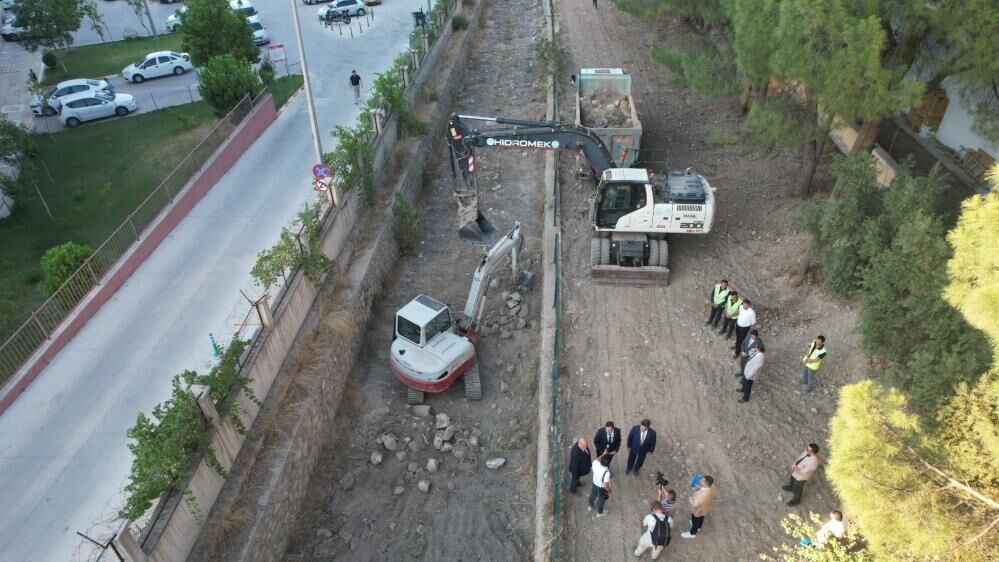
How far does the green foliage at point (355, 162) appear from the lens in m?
Answer: 15.8

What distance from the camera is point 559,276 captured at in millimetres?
15195

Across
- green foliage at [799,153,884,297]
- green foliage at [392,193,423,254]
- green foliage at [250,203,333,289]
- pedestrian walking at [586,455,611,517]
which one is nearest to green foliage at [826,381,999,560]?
pedestrian walking at [586,455,611,517]

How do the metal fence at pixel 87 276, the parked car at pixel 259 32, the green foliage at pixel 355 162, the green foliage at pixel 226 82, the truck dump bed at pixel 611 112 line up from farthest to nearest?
the parked car at pixel 259 32 → the green foliage at pixel 226 82 → the truck dump bed at pixel 611 112 → the green foliage at pixel 355 162 → the metal fence at pixel 87 276

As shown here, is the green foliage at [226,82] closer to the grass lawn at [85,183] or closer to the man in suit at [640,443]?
the grass lawn at [85,183]

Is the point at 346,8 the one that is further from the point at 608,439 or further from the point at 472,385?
the point at 608,439

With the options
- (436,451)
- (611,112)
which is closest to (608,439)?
(436,451)

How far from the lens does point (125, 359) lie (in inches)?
466

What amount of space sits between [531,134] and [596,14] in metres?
21.3

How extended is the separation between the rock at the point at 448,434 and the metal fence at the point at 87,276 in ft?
25.0

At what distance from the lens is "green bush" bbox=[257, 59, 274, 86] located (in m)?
22.1

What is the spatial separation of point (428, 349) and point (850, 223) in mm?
8777

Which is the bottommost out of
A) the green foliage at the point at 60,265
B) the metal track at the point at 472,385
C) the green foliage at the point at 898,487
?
the metal track at the point at 472,385

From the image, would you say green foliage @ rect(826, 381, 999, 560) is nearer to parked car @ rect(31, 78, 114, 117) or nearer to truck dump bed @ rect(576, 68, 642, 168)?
truck dump bed @ rect(576, 68, 642, 168)

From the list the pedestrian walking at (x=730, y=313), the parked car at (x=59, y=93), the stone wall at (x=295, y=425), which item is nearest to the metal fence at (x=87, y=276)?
the stone wall at (x=295, y=425)
